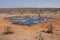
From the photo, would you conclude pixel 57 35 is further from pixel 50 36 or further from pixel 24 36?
pixel 24 36

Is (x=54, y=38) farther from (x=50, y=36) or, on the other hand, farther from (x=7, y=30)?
(x=7, y=30)

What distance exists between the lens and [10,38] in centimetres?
1786

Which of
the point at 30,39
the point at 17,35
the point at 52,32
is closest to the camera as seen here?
the point at 30,39

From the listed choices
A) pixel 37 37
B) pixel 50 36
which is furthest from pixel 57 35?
pixel 37 37

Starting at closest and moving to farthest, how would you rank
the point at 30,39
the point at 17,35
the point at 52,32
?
the point at 30,39 → the point at 17,35 → the point at 52,32

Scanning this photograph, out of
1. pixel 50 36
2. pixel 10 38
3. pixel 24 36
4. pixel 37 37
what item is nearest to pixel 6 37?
pixel 10 38

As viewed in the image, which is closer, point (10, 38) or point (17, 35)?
point (10, 38)

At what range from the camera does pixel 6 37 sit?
18.0 m

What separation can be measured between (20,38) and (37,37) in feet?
5.57

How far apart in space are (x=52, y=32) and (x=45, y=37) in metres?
2.52

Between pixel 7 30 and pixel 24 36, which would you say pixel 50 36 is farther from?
pixel 7 30

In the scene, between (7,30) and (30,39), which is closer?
(30,39)

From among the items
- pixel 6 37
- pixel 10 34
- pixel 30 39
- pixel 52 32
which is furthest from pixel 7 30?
pixel 52 32

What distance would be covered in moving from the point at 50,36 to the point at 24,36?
2.71 metres
